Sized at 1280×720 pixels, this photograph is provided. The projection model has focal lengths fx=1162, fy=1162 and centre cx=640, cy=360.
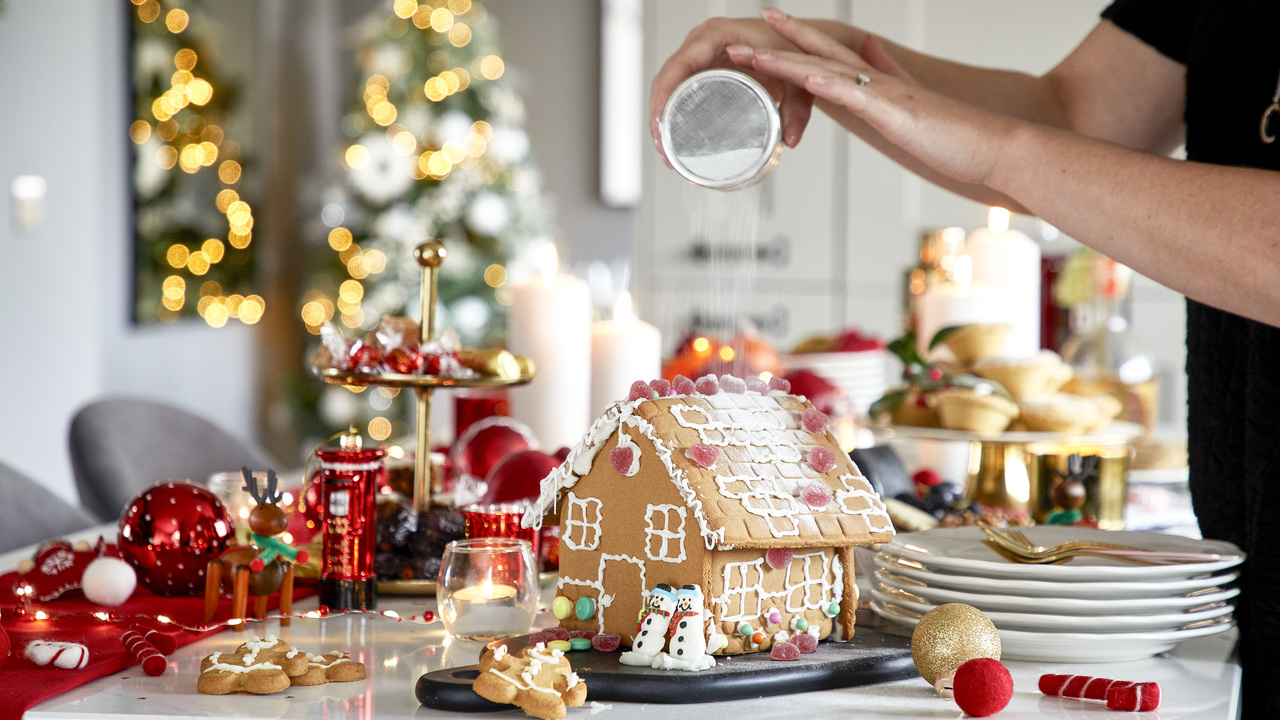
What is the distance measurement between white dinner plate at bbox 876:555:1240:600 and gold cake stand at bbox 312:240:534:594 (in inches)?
13.9

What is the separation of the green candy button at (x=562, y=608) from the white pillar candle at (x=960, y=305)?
2.59ft

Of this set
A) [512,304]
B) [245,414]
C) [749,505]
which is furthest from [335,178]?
[749,505]

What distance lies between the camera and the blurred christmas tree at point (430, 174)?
414 cm

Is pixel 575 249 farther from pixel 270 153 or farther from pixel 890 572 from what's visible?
pixel 890 572

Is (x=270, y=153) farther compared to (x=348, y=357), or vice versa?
(x=270, y=153)

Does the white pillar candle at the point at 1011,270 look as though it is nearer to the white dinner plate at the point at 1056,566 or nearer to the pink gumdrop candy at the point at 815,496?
the white dinner plate at the point at 1056,566

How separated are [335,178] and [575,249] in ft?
3.59

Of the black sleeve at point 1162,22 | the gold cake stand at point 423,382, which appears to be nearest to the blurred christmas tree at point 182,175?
the gold cake stand at point 423,382

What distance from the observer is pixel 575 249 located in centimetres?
495

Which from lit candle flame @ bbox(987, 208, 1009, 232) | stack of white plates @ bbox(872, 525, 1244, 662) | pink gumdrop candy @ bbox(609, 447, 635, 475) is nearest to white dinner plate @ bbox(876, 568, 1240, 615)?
stack of white plates @ bbox(872, 525, 1244, 662)

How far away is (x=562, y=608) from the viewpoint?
69cm

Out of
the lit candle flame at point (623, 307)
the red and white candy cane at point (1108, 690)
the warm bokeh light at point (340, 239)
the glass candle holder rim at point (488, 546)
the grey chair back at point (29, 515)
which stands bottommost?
the grey chair back at point (29, 515)

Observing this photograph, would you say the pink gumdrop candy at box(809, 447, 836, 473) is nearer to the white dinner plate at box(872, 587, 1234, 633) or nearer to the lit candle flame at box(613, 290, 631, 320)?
the white dinner plate at box(872, 587, 1234, 633)

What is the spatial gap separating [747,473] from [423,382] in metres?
0.30
